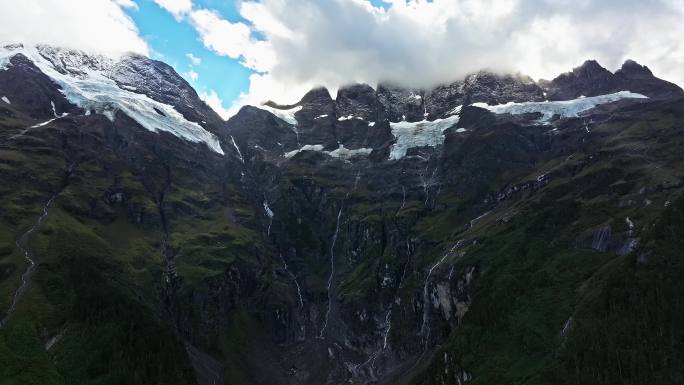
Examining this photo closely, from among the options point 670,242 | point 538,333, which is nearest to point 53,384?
point 538,333

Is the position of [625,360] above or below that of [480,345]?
above

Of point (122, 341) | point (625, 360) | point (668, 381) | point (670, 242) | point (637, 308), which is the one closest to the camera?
point (668, 381)

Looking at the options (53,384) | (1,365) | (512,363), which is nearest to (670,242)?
(512,363)

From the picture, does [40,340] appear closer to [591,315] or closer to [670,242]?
[591,315]

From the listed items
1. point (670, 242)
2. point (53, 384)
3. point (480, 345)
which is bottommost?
point (53, 384)

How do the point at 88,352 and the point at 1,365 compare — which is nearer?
the point at 1,365

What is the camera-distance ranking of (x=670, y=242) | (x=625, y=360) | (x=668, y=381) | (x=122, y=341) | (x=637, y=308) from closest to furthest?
(x=668, y=381) → (x=625, y=360) → (x=637, y=308) → (x=670, y=242) → (x=122, y=341)

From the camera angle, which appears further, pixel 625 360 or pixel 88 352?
pixel 88 352

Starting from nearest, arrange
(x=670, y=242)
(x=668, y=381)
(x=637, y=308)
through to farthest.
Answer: (x=668, y=381) → (x=637, y=308) → (x=670, y=242)

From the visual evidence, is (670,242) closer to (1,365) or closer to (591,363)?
(591,363)
